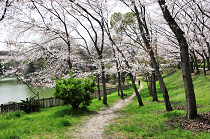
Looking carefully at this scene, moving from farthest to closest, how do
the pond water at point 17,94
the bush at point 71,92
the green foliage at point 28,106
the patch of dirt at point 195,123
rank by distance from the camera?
the pond water at point 17,94
the green foliage at point 28,106
the bush at point 71,92
the patch of dirt at point 195,123

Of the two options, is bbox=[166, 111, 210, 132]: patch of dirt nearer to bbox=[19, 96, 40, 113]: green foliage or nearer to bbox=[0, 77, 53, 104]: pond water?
bbox=[19, 96, 40, 113]: green foliage

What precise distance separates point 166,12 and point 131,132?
175 inches

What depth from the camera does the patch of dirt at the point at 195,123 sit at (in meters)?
4.25

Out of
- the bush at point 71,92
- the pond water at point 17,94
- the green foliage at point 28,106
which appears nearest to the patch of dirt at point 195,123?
the bush at point 71,92

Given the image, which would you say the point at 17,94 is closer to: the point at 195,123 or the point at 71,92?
the point at 71,92

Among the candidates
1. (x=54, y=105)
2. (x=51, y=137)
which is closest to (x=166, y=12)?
(x=51, y=137)

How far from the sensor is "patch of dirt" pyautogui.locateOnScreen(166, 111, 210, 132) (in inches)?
167

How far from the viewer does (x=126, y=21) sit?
49.9 feet

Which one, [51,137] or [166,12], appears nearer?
[51,137]

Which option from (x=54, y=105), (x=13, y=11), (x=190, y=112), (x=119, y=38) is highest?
(x=119, y=38)

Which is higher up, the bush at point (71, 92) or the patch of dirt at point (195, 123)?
the bush at point (71, 92)

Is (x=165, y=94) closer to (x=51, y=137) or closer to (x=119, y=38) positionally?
(x=51, y=137)

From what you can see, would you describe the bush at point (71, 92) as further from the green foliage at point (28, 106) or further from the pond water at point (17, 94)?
the pond water at point (17, 94)

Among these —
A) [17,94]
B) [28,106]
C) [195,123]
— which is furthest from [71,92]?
[17,94]
